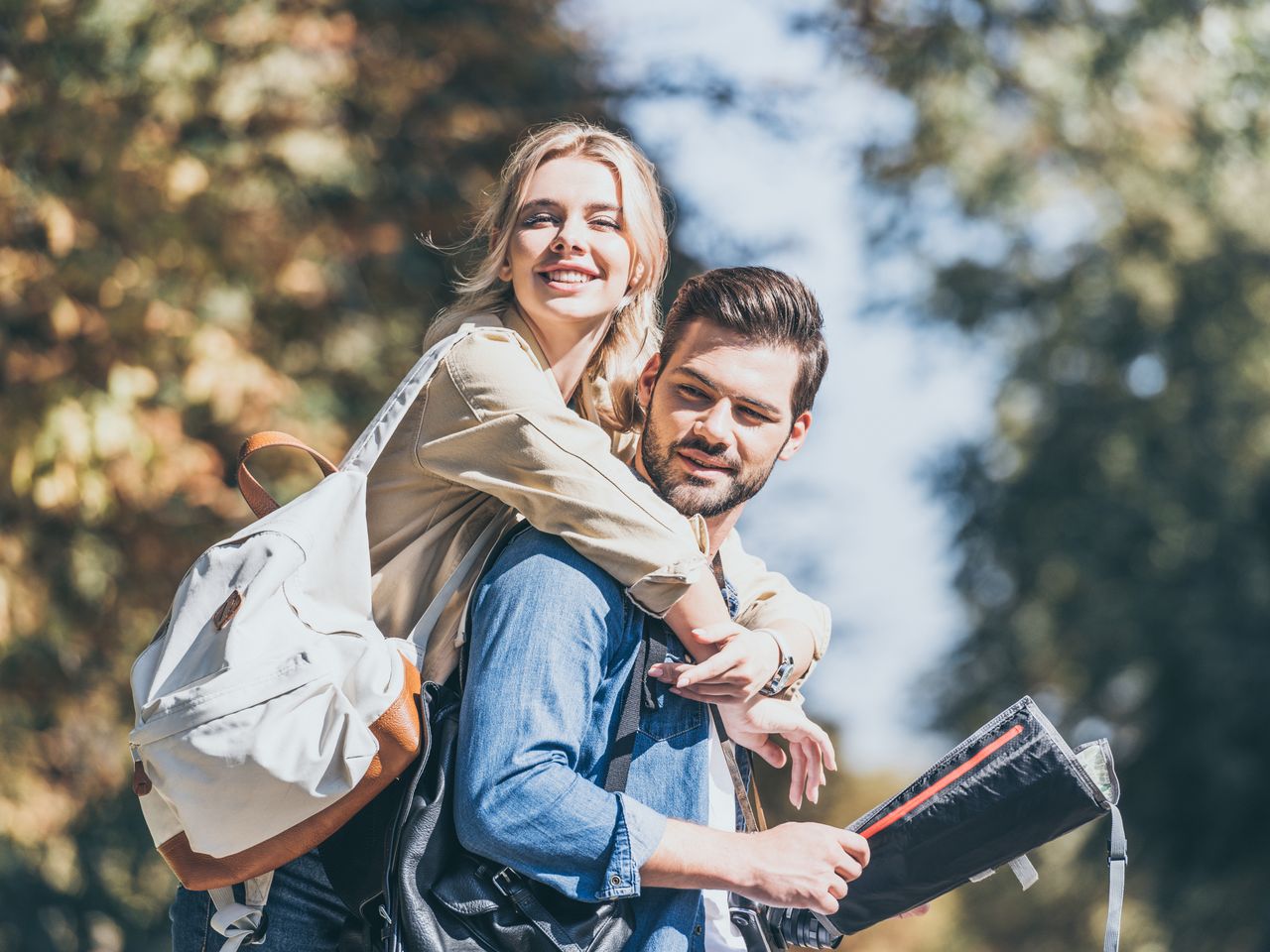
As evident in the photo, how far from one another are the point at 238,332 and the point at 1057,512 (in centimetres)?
1052

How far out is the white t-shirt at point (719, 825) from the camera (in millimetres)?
2457

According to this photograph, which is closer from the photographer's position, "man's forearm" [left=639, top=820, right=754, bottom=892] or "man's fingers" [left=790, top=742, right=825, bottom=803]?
"man's forearm" [left=639, top=820, right=754, bottom=892]

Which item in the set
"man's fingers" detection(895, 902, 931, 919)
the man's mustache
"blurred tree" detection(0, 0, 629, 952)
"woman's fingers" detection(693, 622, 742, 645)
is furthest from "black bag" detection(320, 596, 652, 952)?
"blurred tree" detection(0, 0, 629, 952)

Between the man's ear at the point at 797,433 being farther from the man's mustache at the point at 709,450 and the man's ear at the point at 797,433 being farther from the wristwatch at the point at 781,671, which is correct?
the wristwatch at the point at 781,671

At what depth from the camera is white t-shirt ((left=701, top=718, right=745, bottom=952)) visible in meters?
2.46

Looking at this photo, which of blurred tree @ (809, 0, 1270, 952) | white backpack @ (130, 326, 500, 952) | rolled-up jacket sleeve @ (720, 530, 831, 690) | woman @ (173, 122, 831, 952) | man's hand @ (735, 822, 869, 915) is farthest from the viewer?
blurred tree @ (809, 0, 1270, 952)

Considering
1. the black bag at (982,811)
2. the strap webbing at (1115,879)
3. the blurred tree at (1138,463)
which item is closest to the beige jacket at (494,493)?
the black bag at (982,811)

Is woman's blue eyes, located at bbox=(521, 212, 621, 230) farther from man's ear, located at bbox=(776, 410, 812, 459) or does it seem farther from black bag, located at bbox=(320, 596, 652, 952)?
black bag, located at bbox=(320, 596, 652, 952)

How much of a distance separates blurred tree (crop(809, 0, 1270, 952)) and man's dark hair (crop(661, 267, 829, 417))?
878 cm

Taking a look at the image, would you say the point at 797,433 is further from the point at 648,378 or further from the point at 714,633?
the point at 714,633

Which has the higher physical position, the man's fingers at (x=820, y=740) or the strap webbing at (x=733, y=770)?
the man's fingers at (x=820, y=740)

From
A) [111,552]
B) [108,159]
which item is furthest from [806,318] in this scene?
[111,552]

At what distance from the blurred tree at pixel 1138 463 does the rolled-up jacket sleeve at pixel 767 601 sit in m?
8.72

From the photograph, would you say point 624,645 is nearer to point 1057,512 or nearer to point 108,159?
point 108,159
